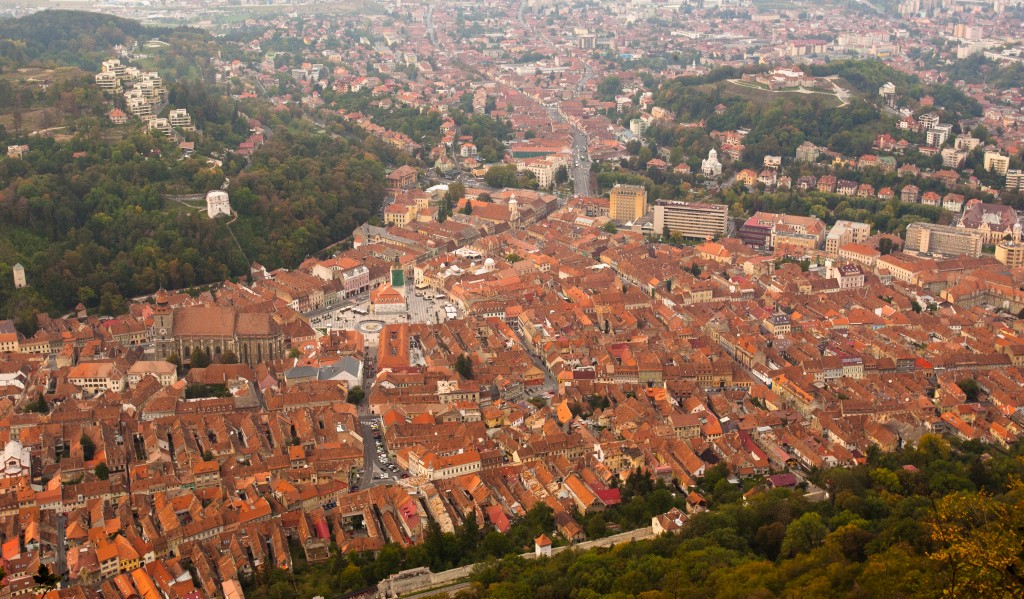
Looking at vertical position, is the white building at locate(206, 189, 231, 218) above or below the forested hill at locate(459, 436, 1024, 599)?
above

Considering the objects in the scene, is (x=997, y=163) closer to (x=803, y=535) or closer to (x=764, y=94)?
(x=764, y=94)

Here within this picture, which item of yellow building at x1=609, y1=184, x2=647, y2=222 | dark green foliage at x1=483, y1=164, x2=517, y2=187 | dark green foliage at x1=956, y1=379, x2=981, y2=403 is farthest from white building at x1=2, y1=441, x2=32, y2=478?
dark green foliage at x1=483, y1=164, x2=517, y2=187

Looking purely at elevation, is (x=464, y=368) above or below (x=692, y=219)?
above

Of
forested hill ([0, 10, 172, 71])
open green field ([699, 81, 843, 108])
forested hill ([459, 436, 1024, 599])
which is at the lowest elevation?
forested hill ([459, 436, 1024, 599])

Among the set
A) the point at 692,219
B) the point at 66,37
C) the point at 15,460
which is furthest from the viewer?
the point at 66,37

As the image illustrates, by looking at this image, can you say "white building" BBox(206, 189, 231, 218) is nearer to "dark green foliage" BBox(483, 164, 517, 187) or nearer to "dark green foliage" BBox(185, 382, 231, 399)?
"dark green foliage" BBox(185, 382, 231, 399)

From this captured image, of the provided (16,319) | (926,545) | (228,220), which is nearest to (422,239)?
(228,220)

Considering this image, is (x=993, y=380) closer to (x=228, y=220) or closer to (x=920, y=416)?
(x=920, y=416)

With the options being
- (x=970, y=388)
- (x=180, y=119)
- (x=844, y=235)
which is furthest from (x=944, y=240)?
(x=180, y=119)
